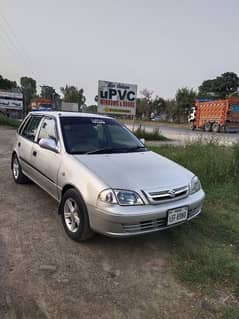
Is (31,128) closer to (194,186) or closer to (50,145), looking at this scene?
(50,145)

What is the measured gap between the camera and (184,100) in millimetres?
46438

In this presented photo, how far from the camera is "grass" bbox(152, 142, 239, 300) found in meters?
2.69

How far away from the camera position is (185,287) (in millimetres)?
2531

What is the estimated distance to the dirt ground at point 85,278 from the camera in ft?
7.23

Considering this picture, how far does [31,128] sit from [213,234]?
12.0 feet

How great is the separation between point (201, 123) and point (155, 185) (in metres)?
28.0

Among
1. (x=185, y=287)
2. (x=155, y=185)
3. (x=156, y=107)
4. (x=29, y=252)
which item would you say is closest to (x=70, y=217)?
(x=29, y=252)

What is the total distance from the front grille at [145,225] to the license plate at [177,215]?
0.29 ft

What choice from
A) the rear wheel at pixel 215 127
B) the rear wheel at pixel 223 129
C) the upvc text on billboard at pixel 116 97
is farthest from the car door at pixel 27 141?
the rear wheel at pixel 215 127

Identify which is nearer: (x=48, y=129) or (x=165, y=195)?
(x=165, y=195)

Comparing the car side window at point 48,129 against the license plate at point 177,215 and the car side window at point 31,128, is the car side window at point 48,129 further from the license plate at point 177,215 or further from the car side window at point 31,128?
the license plate at point 177,215

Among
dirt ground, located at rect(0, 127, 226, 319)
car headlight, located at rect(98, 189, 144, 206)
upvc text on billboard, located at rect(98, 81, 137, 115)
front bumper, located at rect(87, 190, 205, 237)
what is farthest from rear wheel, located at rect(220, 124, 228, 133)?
car headlight, located at rect(98, 189, 144, 206)

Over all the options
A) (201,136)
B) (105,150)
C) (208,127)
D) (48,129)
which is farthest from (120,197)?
(208,127)

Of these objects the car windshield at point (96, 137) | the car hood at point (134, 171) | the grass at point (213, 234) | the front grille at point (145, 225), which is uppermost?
the car windshield at point (96, 137)
